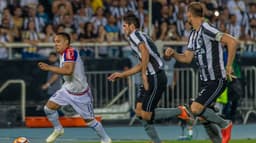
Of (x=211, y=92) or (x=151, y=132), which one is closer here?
(x=211, y=92)

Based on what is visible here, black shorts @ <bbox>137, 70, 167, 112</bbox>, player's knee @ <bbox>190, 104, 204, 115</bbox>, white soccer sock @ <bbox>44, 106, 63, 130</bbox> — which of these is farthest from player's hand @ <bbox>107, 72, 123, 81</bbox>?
white soccer sock @ <bbox>44, 106, 63, 130</bbox>

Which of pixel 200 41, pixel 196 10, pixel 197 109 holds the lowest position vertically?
pixel 197 109

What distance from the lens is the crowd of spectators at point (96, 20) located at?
84.5 ft

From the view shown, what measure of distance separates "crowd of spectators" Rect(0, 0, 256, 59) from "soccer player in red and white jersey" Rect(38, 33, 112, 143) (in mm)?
6625

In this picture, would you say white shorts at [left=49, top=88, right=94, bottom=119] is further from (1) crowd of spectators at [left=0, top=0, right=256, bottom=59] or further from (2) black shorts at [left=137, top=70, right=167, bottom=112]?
(1) crowd of spectators at [left=0, top=0, right=256, bottom=59]

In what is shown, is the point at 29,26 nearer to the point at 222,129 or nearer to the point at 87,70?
the point at 87,70

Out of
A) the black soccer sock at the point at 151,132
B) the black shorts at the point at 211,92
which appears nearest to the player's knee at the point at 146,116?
the black soccer sock at the point at 151,132

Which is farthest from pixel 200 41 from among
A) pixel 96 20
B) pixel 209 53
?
pixel 96 20

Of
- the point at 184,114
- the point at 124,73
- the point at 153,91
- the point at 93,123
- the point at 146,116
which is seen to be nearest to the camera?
the point at 184,114

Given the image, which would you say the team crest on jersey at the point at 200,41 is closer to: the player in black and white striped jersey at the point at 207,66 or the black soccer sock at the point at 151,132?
the player in black and white striped jersey at the point at 207,66

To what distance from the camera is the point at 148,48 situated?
1748 centimetres

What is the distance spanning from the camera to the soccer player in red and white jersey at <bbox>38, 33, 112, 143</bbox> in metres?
17.9

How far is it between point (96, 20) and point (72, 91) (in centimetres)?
860

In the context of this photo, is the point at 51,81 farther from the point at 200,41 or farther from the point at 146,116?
the point at 200,41
